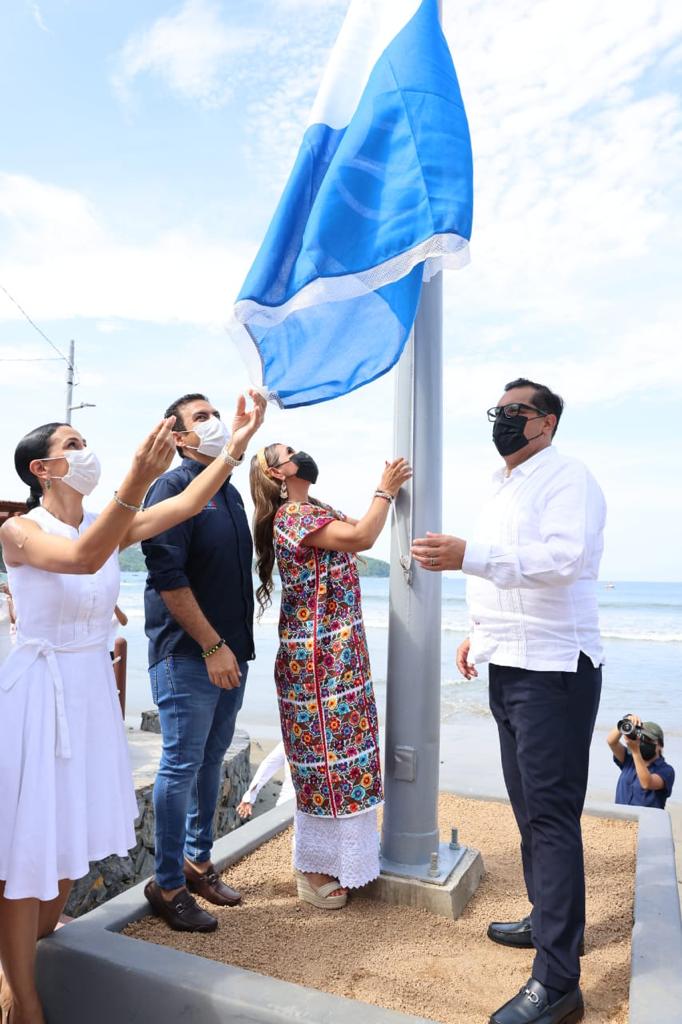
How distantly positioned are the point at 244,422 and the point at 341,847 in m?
1.78

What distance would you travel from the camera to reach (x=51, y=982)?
8.77 feet

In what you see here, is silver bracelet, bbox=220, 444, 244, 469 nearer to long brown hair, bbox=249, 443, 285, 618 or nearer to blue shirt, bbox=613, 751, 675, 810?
long brown hair, bbox=249, 443, 285, 618

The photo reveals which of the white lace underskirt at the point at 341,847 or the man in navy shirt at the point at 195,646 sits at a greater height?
the man in navy shirt at the point at 195,646

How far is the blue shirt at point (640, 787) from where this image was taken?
4.93m

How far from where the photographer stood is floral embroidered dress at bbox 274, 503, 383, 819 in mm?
3186

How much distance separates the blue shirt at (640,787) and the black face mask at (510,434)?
315 centimetres

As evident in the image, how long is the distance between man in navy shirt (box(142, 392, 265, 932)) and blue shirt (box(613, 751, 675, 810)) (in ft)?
9.63

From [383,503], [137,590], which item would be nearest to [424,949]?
[383,503]

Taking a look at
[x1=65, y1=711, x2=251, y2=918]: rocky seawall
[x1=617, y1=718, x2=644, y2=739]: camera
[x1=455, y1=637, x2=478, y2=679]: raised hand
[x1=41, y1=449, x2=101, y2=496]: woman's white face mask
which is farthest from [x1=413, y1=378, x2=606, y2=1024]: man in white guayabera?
[x1=617, y1=718, x2=644, y2=739]: camera

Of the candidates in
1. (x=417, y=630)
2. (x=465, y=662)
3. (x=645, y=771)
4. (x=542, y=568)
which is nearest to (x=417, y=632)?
(x=417, y=630)

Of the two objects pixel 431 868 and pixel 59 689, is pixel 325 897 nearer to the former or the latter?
pixel 431 868

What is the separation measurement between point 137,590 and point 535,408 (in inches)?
1945

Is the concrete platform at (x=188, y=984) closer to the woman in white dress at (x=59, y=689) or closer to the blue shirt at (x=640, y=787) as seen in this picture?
the woman in white dress at (x=59, y=689)


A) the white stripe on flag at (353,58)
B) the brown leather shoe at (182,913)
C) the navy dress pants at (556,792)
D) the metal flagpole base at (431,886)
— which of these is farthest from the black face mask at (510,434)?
the brown leather shoe at (182,913)
